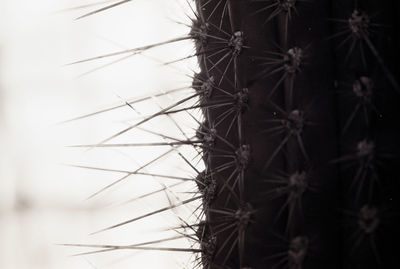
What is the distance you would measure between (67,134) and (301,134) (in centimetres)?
152

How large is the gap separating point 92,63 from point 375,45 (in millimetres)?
1538

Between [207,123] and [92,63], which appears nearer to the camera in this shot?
[207,123]

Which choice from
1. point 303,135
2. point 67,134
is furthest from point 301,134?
point 67,134

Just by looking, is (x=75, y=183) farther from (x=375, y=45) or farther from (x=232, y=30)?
(x=375, y=45)

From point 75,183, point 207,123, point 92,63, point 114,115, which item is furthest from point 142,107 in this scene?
point 207,123

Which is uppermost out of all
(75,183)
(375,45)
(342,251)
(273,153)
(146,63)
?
(146,63)

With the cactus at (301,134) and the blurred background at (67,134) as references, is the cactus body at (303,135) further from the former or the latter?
the blurred background at (67,134)

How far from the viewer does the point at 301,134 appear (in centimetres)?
64

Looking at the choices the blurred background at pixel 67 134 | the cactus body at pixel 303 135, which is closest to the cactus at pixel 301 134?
the cactus body at pixel 303 135

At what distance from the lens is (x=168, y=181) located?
1965mm

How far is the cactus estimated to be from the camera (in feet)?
1.98

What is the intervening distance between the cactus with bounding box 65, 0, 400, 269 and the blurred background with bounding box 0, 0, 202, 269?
1221 mm

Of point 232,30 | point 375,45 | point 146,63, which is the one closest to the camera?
point 375,45

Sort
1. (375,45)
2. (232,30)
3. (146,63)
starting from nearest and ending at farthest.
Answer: (375,45) < (232,30) < (146,63)
